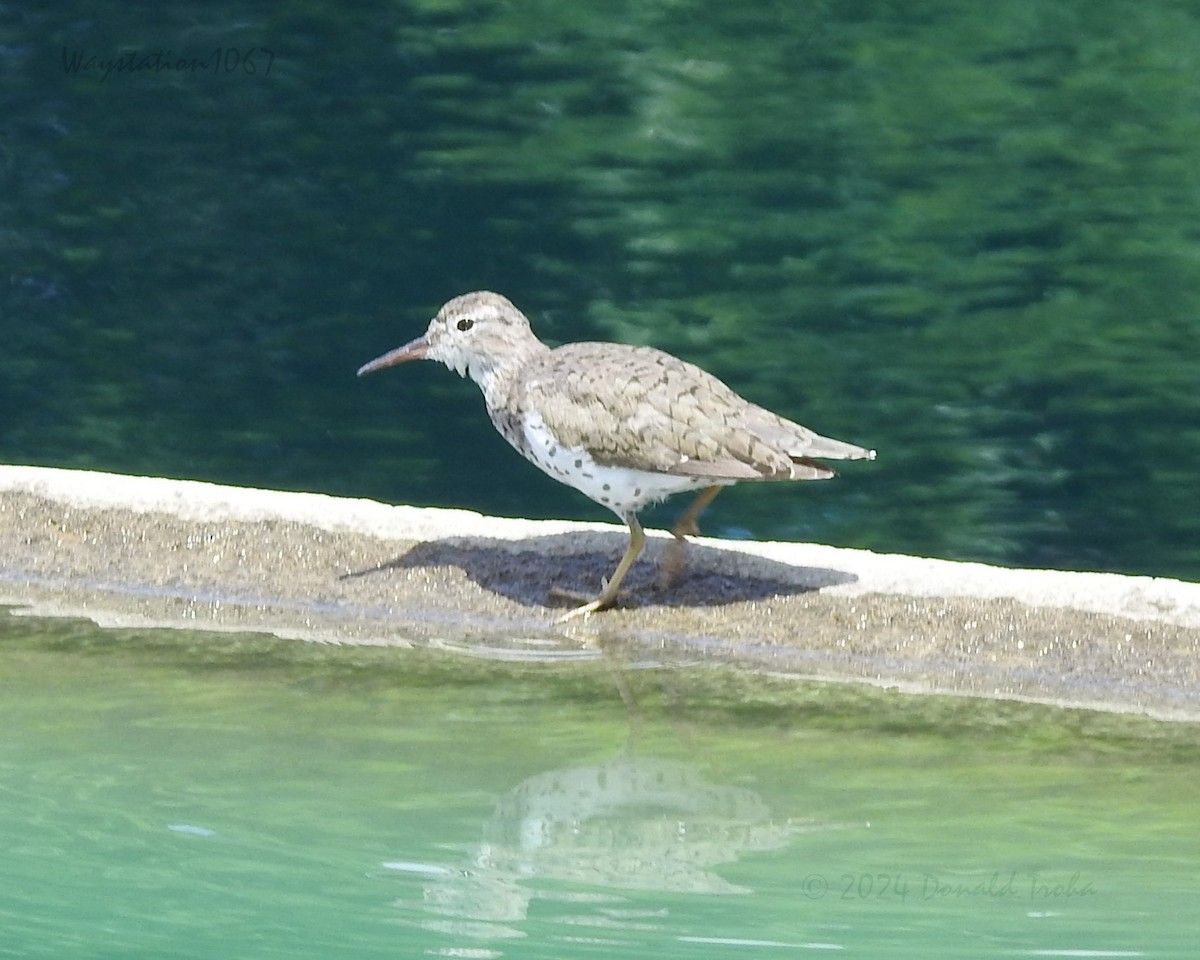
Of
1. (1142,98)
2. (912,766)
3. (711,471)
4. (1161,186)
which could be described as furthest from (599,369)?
(1142,98)

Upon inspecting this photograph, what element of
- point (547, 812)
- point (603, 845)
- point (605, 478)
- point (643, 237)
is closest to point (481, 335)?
point (605, 478)

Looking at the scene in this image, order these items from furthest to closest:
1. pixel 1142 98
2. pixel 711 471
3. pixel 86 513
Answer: pixel 1142 98 → pixel 86 513 → pixel 711 471

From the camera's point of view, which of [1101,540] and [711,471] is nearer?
[711,471]

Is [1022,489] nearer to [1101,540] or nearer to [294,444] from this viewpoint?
[1101,540]

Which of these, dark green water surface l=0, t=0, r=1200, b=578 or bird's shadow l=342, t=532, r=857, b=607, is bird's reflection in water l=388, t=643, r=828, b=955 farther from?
dark green water surface l=0, t=0, r=1200, b=578

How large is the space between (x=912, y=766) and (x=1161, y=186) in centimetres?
1131

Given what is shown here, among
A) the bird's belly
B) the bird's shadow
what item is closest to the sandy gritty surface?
the bird's shadow

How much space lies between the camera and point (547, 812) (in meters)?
5.84

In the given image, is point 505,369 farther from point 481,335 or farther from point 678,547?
point 678,547

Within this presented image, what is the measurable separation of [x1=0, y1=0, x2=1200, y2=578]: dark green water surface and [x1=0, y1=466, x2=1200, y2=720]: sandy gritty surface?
3.61m

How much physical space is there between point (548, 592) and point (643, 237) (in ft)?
26.9

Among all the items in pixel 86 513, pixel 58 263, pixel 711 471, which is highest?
pixel 711 471

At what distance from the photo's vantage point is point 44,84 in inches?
765

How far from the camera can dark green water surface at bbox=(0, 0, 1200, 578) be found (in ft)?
39.8
